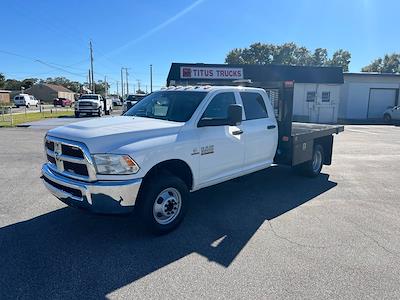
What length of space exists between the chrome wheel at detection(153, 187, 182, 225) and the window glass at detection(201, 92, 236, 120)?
1.20m

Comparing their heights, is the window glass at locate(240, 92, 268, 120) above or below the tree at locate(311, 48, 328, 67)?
below

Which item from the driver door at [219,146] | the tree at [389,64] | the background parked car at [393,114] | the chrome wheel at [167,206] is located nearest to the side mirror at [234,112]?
the driver door at [219,146]

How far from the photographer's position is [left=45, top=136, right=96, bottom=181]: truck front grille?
12.5ft

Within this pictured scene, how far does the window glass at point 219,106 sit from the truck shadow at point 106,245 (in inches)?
60.6

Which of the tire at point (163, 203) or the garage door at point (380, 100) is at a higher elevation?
the garage door at point (380, 100)

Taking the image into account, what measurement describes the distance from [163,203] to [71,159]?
127 centimetres

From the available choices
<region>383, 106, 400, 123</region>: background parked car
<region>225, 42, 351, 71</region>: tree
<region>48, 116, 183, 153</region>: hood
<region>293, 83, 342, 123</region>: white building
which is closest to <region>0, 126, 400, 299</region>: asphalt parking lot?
<region>48, 116, 183, 153</region>: hood

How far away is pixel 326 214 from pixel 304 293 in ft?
7.82

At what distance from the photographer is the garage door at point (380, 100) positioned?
31203 mm

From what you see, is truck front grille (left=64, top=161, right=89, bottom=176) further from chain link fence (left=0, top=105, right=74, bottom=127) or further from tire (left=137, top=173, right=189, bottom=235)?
chain link fence (left=0, top=105, right=74, bottom=127)

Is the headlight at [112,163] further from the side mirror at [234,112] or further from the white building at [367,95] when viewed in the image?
the white building at [367,95]

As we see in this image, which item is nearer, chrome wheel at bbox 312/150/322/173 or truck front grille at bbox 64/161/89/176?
truck front grille at bbox 64/161/89/176

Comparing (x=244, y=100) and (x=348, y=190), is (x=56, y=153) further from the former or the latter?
(x=348, y=190)

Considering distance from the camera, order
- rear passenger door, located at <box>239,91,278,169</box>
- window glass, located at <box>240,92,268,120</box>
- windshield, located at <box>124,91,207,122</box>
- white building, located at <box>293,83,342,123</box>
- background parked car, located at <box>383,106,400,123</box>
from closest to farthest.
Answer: windshield, located at <box>124,91,207,122</box>, rear passenger door, located at <box>239,91,278,169</box>, window glass, located at <box>240,92,268,120</box>, background parked car, located at <box>383,106,400,123</box>, white building, located at <box>293,83,342,123</box>
